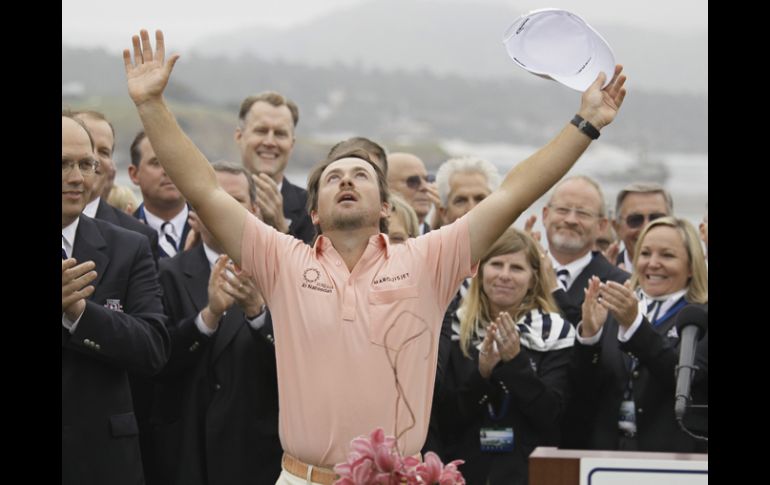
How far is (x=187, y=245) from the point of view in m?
6.56

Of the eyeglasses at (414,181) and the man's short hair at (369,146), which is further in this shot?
the eyeglasses at (414,181)

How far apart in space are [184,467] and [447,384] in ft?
3.86

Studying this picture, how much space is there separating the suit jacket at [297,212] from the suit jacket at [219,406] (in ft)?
2.64

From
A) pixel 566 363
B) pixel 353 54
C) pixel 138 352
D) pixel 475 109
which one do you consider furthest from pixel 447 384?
pixel 353 54

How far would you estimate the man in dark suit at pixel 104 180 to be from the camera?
19.9 feet

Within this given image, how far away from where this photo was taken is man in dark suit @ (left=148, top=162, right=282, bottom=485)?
5672 millimetres

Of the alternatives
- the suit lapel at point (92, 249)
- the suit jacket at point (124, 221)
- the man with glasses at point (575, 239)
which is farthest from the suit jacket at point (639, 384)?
the suit lapel at point (92, 249)

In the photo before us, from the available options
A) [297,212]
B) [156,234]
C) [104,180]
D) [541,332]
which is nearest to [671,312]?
[541,332]

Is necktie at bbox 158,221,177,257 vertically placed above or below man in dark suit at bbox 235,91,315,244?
below

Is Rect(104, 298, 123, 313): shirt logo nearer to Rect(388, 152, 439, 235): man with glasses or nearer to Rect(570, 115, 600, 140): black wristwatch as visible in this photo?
Rect(570, 115, 600, 140): black wristwatch

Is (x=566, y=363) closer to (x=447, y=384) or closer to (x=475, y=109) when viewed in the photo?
(x=447, y=384)

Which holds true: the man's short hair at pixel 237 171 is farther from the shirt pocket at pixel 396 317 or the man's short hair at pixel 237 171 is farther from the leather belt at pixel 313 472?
the leather belt at pixel 313 472

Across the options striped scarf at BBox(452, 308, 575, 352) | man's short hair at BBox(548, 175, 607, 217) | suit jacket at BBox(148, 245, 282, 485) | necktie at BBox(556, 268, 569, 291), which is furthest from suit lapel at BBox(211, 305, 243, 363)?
man's short hair at BBox(548, 175, 607, 217)

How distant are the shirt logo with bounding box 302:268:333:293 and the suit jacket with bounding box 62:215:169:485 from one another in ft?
2.96
